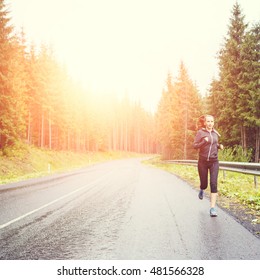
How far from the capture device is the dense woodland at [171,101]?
20.4m

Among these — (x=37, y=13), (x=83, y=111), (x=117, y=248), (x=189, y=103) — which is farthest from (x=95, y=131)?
(x=117, y=248)

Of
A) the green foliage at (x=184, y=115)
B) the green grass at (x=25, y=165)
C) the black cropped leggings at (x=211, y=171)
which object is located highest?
the green foliage at (x=184, y=115)

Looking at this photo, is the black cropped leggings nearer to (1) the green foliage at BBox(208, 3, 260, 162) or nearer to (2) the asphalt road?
(2) the asphalt road

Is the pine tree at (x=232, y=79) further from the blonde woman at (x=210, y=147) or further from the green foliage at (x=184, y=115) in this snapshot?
the blonde woman at (x=210, y=147)

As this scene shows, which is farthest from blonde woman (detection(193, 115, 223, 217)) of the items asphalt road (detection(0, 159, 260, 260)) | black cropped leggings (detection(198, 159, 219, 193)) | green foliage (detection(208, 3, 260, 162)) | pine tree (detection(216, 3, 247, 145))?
pine tree (detection(216, 3, 247, 145))

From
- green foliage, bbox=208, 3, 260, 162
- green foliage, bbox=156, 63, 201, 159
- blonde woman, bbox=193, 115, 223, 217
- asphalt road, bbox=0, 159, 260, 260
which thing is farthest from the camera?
green foliage, bbox=156, 63, 201, 159

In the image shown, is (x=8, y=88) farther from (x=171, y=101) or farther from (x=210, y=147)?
A: (x=171, y=101)

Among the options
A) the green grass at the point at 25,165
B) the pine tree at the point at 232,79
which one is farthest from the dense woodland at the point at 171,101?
the green grass at the point at 25,165

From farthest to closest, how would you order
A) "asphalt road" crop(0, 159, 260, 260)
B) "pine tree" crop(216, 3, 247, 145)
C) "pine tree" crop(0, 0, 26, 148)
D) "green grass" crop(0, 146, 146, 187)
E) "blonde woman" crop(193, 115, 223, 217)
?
"pine tree" crop(0, 0, 26, 148) → "pine tree" crop(216, 3, 247, 145) → "green grass" crop(0, 146, 146, 187) → "blonde woman" crop(193, 115, 223, 217) → "asphalt road" crop(0, 159, 260, 260)

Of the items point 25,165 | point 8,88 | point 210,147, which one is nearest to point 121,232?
point 210,147

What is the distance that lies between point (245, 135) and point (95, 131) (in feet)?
151

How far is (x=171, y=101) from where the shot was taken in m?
42.2

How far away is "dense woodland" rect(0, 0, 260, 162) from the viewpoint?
20.4m
